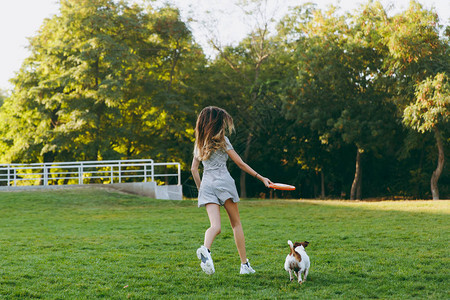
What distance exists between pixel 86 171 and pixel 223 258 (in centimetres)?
2532

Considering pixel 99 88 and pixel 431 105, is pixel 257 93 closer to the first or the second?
pixel 99 88

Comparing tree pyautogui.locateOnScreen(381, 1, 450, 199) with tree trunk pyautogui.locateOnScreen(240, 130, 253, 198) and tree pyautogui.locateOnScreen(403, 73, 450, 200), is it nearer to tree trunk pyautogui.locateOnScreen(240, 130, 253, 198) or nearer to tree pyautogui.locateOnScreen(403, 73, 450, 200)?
tree pyautogui.locateOnScreen(403, 73, 450, 200)

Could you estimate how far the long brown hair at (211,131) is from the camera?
559cm

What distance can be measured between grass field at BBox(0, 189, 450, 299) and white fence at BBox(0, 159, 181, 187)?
930 centimetres

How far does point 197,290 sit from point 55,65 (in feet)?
91.4

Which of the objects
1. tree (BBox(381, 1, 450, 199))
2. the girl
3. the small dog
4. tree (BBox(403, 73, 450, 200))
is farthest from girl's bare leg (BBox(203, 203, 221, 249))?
tree (BBox(381, 1, 450, 199))

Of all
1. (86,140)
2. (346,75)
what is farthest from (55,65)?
(346,75)

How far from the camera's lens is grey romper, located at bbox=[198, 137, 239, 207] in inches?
219

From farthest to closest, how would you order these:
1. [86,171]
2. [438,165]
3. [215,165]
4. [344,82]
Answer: [86,171], [344,82], [438,165], [215,165]

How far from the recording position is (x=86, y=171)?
1227 inches

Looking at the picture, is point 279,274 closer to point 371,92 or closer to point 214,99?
point 371,92

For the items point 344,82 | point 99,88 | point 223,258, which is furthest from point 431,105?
point 223,258

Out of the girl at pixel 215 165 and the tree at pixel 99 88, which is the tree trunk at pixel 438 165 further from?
the girl at pixel 215 165

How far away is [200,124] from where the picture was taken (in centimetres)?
569
